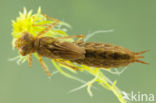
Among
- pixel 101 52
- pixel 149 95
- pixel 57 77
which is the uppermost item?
pixel 101 52

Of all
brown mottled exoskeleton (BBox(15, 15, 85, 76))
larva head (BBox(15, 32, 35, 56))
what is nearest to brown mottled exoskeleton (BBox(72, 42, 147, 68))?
brown mottled exoskeleton (BBox(15, 15, 85, 76))

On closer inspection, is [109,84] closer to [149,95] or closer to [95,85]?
[95,85]

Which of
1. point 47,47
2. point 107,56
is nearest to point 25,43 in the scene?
point 47,47

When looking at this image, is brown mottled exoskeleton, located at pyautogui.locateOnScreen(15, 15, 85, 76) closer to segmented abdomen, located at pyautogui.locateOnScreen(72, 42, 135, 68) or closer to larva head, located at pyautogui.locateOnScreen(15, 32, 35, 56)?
larva head, located at pyautogui.locateOnScreen(15, 32, 35, 56)

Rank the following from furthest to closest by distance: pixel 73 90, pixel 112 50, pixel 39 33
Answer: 1. pixel 73 90
2. pixel 39 33
3. pixel 112 50

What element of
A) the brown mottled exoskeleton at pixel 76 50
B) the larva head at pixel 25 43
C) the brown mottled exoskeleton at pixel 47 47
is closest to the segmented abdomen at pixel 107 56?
the brown mottled exoskeleton at pixel 76 50

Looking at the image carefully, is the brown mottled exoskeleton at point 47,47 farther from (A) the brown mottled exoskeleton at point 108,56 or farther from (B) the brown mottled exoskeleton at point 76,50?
(A) the brown mottled exoskeleton at point 108,56

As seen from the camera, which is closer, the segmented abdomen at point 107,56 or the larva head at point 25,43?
the segmented abdomen at point 107,56

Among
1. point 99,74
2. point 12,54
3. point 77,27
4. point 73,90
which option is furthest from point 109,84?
point 12,54
